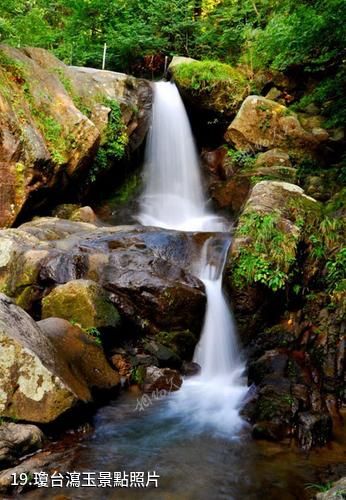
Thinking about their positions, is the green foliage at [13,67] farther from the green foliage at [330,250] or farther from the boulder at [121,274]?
the green foliage at [330,250]

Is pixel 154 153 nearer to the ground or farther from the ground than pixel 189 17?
nearer to the ground

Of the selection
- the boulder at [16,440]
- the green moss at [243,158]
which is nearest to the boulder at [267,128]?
the green moss at [243,158]

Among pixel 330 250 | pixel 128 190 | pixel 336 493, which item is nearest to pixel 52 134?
pixel 128 190

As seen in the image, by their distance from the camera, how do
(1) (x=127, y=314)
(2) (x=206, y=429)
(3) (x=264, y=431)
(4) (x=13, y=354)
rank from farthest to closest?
(1) (x=127, y=314) → (2) (x=206, y=429) → (3) (x=264, y=431) → (4) (x=13, y=354)

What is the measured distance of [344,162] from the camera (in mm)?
11461

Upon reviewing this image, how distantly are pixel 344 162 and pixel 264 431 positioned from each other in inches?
328

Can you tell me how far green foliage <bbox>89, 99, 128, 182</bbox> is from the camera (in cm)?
1219

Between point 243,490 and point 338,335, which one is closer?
point 243,490

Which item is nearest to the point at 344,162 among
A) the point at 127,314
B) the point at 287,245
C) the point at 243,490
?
the point at 287,245

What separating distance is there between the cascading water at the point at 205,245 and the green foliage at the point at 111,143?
5.19ft

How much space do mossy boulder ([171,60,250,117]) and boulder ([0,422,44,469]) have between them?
11931 mm

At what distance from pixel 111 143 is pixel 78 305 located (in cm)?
686

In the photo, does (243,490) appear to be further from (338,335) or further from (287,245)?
(287,245)

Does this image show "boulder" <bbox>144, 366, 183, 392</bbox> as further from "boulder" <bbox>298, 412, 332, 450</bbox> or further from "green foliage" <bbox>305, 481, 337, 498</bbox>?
"green foliage" <bbox>305, 481, 337, 498</bbox>
